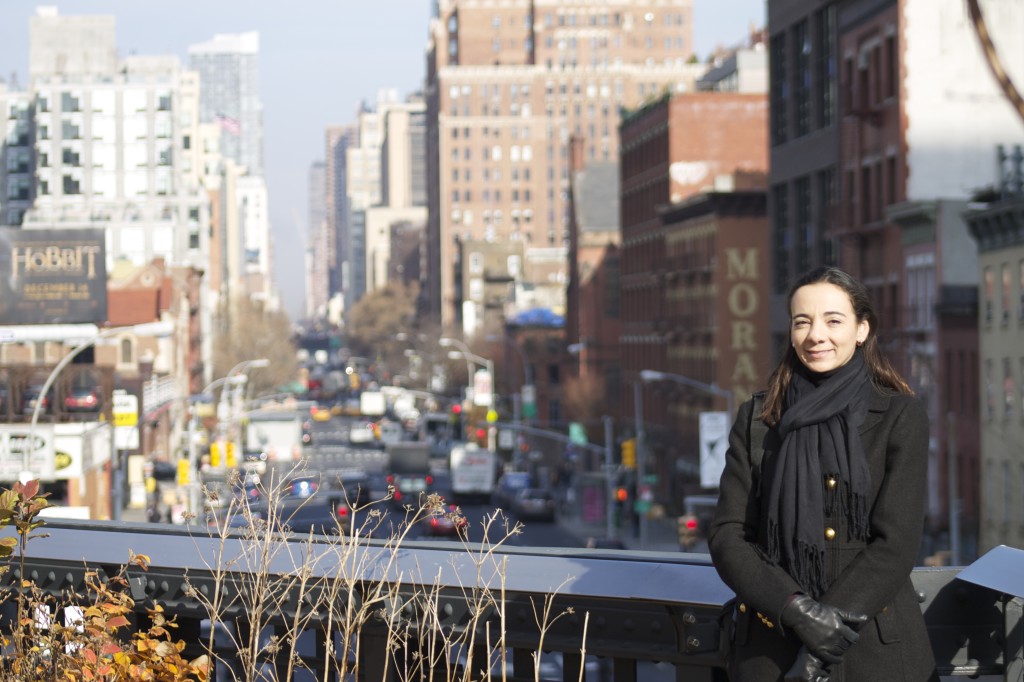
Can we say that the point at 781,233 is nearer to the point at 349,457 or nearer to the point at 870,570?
the point at 349,457

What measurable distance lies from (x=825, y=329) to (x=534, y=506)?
62.1 meters

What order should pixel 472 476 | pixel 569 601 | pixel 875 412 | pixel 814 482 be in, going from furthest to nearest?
pixel 472 476, pixel 569 601, pixel 875 412, pixel 814 482

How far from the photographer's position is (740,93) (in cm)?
8675

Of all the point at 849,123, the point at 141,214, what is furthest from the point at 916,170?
the point at 141,214

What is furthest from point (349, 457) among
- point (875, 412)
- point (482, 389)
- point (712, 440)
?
point (875, 412)

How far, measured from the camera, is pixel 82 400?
5531 centimetres

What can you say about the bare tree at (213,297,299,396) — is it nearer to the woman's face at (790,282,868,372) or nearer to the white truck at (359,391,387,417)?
the white truck at (359,391,387,417)

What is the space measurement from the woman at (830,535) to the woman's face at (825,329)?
0.01m

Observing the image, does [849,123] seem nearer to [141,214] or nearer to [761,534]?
[761,534]

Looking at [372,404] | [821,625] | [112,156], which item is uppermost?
[112,156]

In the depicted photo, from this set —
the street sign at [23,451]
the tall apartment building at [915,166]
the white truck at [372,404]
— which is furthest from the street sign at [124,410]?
the white truck at [372,404]

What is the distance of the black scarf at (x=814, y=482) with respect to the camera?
4953 mm

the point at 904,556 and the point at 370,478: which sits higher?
the point at 904,556

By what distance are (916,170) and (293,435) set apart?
36883 millimetres
